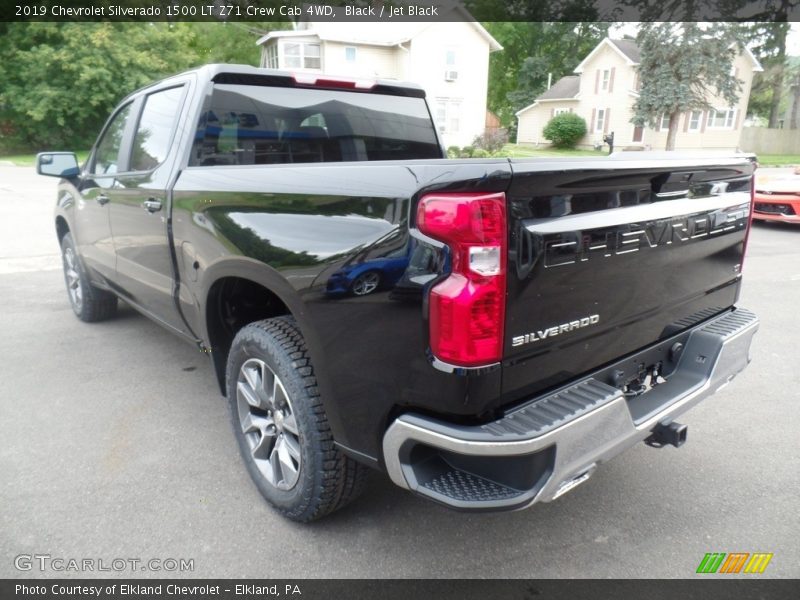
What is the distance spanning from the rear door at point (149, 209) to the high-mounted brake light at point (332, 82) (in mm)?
657

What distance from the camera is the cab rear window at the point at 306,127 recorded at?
10.6ft

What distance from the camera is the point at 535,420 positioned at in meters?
1.82

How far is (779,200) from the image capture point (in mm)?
10586

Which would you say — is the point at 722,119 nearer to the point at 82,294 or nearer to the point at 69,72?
the point at 69,72

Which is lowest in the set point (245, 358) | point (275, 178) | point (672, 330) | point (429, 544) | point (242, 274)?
point (429, 544)

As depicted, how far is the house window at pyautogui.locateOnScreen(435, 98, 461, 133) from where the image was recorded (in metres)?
35.0

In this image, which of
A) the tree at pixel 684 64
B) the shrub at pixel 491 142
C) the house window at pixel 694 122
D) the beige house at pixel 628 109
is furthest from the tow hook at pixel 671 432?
the house window at pixel 694 122

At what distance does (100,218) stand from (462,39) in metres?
34.3

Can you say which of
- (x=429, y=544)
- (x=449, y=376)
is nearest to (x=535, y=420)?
(x=449, y=376)

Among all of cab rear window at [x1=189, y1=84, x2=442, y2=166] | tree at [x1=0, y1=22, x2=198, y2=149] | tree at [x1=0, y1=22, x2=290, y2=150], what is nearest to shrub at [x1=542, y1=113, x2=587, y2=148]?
tree at [x1=0, y1=22, x2=290, y2=150]

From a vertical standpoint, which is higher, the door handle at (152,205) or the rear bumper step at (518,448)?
the door handle at (152,205)

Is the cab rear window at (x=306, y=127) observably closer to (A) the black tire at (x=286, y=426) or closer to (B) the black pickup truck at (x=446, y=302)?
(B) the black pickup truck at (x=446, y=302)

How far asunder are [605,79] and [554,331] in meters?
43.2

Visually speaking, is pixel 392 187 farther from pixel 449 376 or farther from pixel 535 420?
pixel 535 420
